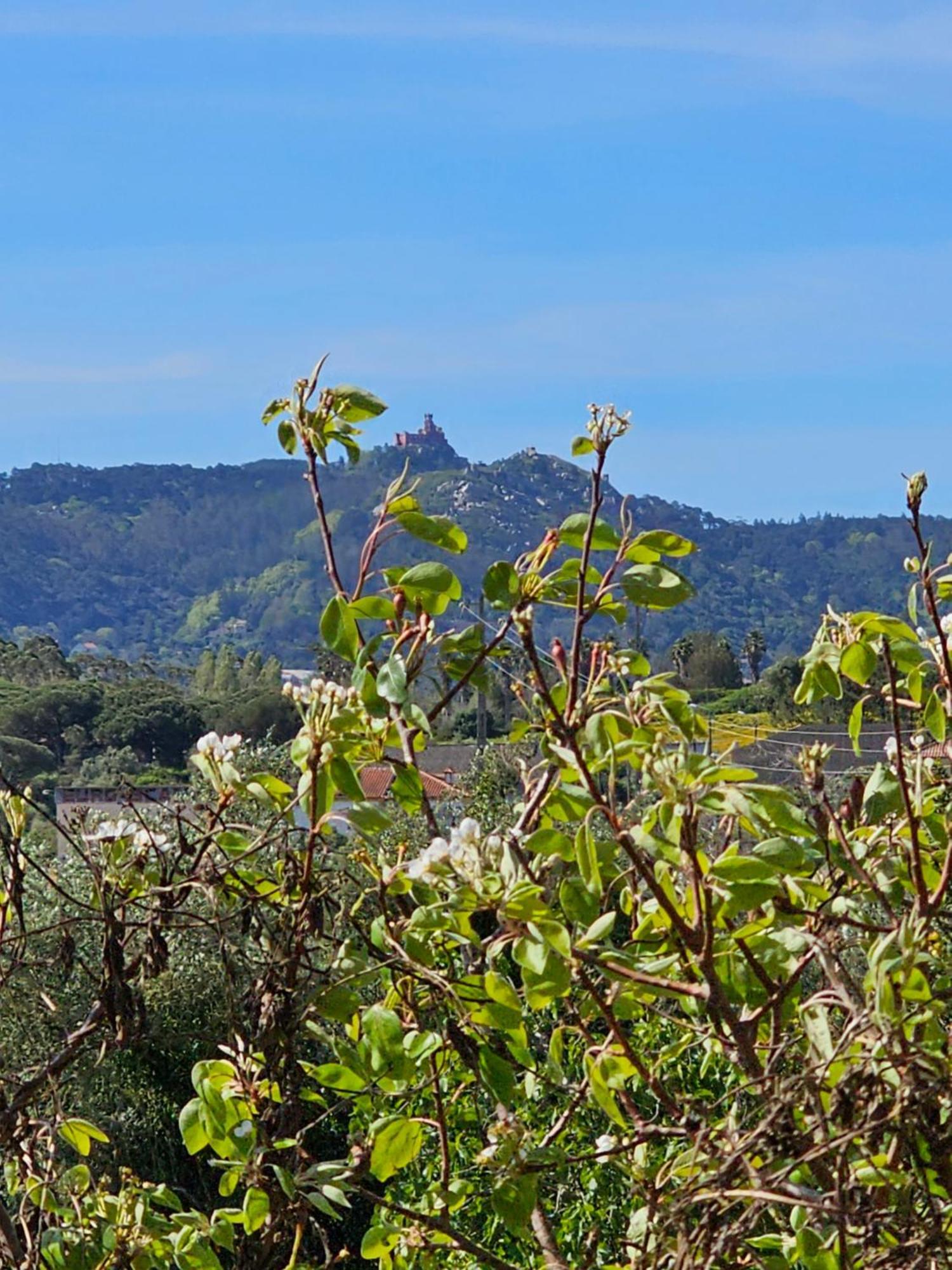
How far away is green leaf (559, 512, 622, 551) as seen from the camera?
56.8 inches

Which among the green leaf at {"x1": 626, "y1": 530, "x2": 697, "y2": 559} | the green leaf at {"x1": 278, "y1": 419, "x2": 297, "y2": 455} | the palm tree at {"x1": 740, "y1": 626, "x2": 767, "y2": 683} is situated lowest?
the palm tree at {"x1": 740, "y1": 626, "x2": 767, "y2": 683}

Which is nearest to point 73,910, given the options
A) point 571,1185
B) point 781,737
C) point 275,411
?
point 571,1185

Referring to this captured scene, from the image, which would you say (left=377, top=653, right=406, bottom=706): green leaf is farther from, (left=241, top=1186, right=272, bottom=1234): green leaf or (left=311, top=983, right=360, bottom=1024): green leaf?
(left=241, top=1186, right=272, bottom=1234): green leaf

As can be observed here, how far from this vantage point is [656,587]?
1407 millimetres

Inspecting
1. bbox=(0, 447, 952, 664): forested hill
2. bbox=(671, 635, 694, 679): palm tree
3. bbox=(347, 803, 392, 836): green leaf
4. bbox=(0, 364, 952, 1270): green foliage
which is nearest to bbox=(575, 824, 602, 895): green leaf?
bbox=(0, 364, 952, 1270): green foliage

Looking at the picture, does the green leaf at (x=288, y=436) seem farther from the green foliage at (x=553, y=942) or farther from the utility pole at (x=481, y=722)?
the utility pole at (x=481, y=722)

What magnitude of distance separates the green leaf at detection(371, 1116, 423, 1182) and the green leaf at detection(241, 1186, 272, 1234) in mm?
104

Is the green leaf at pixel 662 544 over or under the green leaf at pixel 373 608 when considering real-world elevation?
over

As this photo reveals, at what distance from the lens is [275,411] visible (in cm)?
152

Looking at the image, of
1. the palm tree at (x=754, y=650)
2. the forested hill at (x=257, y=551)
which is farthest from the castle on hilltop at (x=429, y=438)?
the palm tree at (x=754, y=650)

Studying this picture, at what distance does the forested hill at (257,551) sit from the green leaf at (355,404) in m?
138

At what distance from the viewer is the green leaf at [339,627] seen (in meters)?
1.40

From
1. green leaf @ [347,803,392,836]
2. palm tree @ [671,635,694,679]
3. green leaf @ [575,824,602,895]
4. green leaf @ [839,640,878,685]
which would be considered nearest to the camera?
green leaf @ [575,824,602,895]

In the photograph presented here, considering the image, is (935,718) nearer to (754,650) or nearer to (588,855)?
(588,855)
